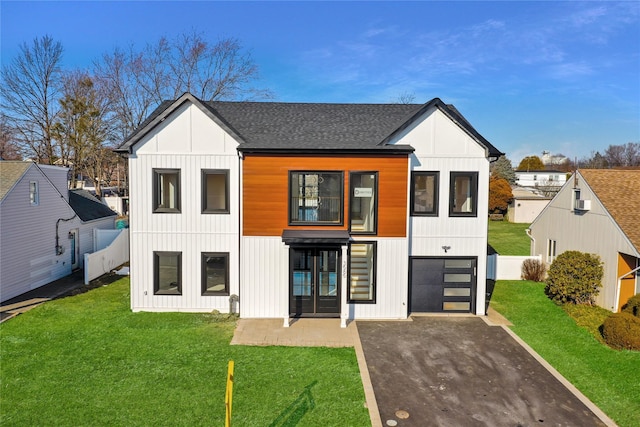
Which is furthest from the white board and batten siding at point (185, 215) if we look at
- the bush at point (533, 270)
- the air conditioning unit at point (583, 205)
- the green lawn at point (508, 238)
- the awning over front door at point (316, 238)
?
the green lawn at point (508, 238)

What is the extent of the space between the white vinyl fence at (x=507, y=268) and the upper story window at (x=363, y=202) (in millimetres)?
8170

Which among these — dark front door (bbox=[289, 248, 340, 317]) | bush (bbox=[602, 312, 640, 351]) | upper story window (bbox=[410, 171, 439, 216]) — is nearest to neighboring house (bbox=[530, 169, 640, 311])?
bush (bbox=[602, 312, 640, 351])

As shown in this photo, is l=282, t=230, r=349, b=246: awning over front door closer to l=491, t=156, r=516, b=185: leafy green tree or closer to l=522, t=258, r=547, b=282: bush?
l=522, t=258, r=547, b=282: bush

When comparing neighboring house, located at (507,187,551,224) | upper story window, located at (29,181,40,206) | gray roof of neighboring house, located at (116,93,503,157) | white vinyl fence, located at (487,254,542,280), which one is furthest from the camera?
neighboring house, located at (507,187,551,224)

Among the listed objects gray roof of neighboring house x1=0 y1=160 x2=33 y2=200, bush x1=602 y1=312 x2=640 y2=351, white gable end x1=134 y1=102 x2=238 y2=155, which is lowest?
bush x1=602 y1=312 x2=640 y2=351

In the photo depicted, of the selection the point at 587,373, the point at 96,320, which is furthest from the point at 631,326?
the point at 96,320

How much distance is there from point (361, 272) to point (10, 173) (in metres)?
14.1

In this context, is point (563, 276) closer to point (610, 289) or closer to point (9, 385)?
point (610, 289)

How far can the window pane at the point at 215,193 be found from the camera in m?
13.3

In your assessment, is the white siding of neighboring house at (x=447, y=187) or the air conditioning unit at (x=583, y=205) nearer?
the white siding of neighboring house at (x=447, y=187)

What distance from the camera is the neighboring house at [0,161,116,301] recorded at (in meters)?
14.7

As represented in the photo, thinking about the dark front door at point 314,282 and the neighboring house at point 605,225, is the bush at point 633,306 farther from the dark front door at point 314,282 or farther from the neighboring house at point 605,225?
the dark front door at point 314,282

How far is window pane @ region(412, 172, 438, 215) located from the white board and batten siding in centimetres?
602

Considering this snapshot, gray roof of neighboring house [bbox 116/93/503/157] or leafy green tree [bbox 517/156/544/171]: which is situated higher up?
leafy green tree [bbox 517/156/544/171]
